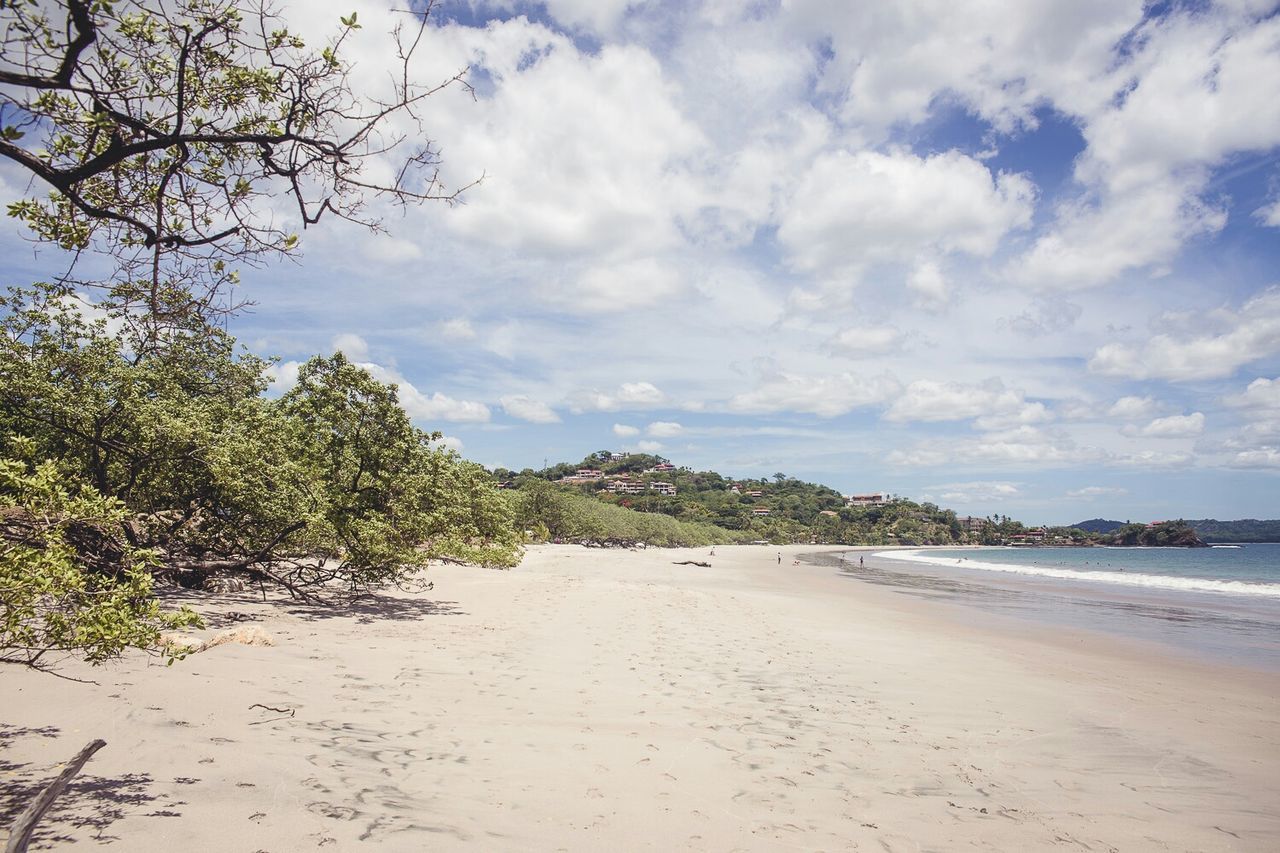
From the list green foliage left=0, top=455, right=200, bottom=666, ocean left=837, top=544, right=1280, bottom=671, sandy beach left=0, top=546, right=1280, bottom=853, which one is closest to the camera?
green foliage left=0, top=455, right=200, bottom=666

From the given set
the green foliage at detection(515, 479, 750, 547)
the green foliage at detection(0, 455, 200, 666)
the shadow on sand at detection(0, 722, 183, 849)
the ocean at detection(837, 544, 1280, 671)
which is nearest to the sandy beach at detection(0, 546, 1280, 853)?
the shadow on sand at detection(0, 722, 183, 849)

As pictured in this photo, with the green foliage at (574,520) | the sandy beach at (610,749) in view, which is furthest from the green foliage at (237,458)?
the green foliage at (574,520)

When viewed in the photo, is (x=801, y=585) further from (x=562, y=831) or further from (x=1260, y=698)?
(x=562, y=831)

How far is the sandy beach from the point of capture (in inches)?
187

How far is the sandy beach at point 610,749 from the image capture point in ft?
15.6

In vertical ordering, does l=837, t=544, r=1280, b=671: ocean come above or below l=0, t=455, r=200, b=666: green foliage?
below

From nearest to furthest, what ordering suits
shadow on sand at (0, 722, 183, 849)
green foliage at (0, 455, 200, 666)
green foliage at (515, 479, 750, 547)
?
green foliage at (0, 455, 200, 666) < shadow on sand at (0, 722, 183, 849) < green foliage at (515, 479, 750, 547)

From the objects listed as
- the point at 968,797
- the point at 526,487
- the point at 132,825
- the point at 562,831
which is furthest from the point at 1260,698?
the point at 526,487

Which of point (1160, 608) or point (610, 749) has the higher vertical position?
point (610, 749)

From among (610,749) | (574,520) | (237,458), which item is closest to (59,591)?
(610,749)

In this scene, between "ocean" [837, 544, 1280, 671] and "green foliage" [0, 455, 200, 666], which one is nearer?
"green foliage" [0, 455, 200, 666]

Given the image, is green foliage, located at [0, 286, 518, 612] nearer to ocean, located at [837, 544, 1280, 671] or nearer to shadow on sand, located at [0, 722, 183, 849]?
shadow on sand, located at [0, 722, 183, 849]

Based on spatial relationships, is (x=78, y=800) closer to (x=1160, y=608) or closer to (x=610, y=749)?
(x=610, y=749)

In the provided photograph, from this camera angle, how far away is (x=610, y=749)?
6617 mm
